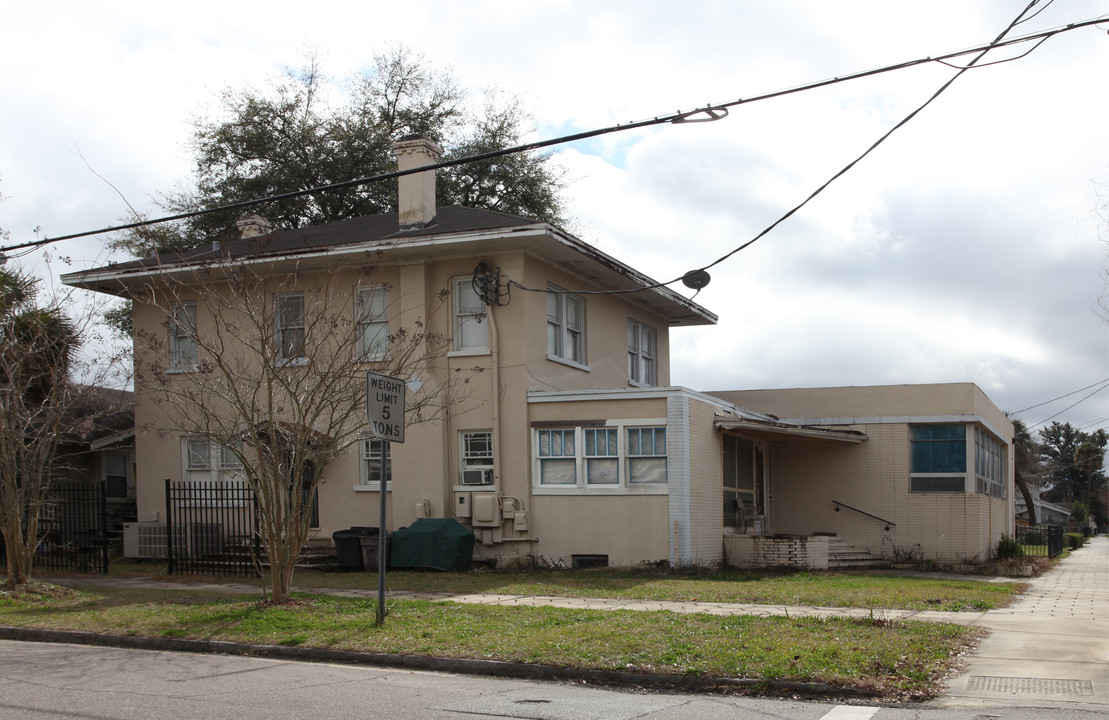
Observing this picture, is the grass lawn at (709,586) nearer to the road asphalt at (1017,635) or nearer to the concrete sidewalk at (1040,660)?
the road asphalt at (1017,635)

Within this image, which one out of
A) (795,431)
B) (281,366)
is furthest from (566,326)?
(281,366)

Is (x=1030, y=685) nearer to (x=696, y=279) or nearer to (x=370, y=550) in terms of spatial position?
(x=696, y=279)

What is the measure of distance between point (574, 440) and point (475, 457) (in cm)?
211

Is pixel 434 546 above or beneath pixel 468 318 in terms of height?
beneath

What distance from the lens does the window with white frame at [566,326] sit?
21.3m

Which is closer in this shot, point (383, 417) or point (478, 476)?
point (383, 417)

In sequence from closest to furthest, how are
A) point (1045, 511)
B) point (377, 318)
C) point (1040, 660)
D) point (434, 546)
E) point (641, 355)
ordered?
point (1040, 660) < point (434, 546) < point (377, 318) < point (641, 355) < point (1045, 511)

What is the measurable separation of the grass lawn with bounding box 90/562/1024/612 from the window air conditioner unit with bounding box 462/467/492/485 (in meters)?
2.00

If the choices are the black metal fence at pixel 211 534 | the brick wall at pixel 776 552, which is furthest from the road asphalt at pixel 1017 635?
the brick wall at pixel 776 552

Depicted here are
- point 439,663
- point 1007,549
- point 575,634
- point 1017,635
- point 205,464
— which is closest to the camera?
point 439,663

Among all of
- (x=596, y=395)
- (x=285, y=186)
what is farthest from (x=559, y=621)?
(x=285, y=186)

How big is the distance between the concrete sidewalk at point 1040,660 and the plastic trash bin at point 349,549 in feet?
36.4

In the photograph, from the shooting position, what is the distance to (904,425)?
2383 cm

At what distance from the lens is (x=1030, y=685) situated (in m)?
8.45
